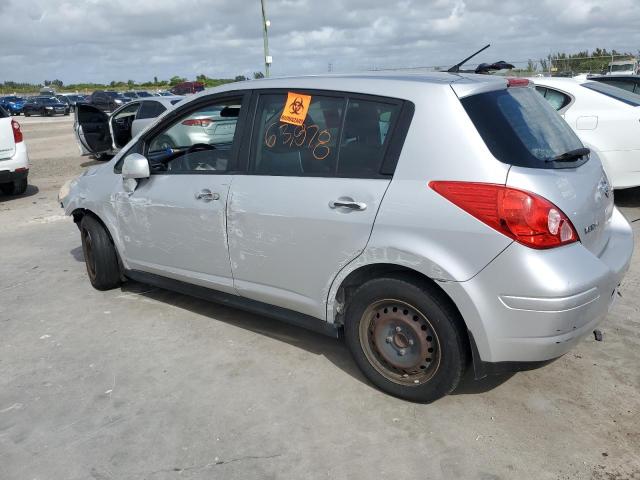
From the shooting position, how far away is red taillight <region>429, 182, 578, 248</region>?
2664 mm

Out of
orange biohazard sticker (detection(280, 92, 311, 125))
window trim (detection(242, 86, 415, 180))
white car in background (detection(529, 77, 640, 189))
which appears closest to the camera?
window trim (detection(242, 86, 415, 180))

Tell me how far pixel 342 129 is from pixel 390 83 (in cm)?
36

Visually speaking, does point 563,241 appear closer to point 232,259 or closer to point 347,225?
point 347,225

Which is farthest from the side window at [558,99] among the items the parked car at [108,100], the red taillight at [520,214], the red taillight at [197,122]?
the parked car at [108,100]

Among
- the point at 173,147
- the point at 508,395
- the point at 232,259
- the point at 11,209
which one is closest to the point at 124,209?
the point at 173,147

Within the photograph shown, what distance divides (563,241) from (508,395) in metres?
1.01

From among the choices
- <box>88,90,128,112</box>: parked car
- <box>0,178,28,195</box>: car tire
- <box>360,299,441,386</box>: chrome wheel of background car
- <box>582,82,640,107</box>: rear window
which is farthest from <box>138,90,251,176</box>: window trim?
<box>88,90,128,112</box>: parked car

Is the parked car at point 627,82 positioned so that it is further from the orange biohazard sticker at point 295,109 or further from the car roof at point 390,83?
the orange biohazard sticker at point 295,109

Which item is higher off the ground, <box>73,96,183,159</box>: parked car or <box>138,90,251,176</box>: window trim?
<box>138,90,251,176</box>: window trim

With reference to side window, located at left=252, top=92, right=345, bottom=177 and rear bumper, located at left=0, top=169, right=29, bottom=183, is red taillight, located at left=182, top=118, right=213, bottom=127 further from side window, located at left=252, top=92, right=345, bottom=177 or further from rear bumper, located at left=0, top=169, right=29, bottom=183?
rear bumper, located at left=0, top=169, right=29, bottom=183

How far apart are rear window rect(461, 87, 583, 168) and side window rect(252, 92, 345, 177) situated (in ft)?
2.58

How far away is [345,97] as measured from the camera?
3283 millimetres

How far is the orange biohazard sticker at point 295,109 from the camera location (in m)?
3.45

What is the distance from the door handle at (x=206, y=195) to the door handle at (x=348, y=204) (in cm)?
92
